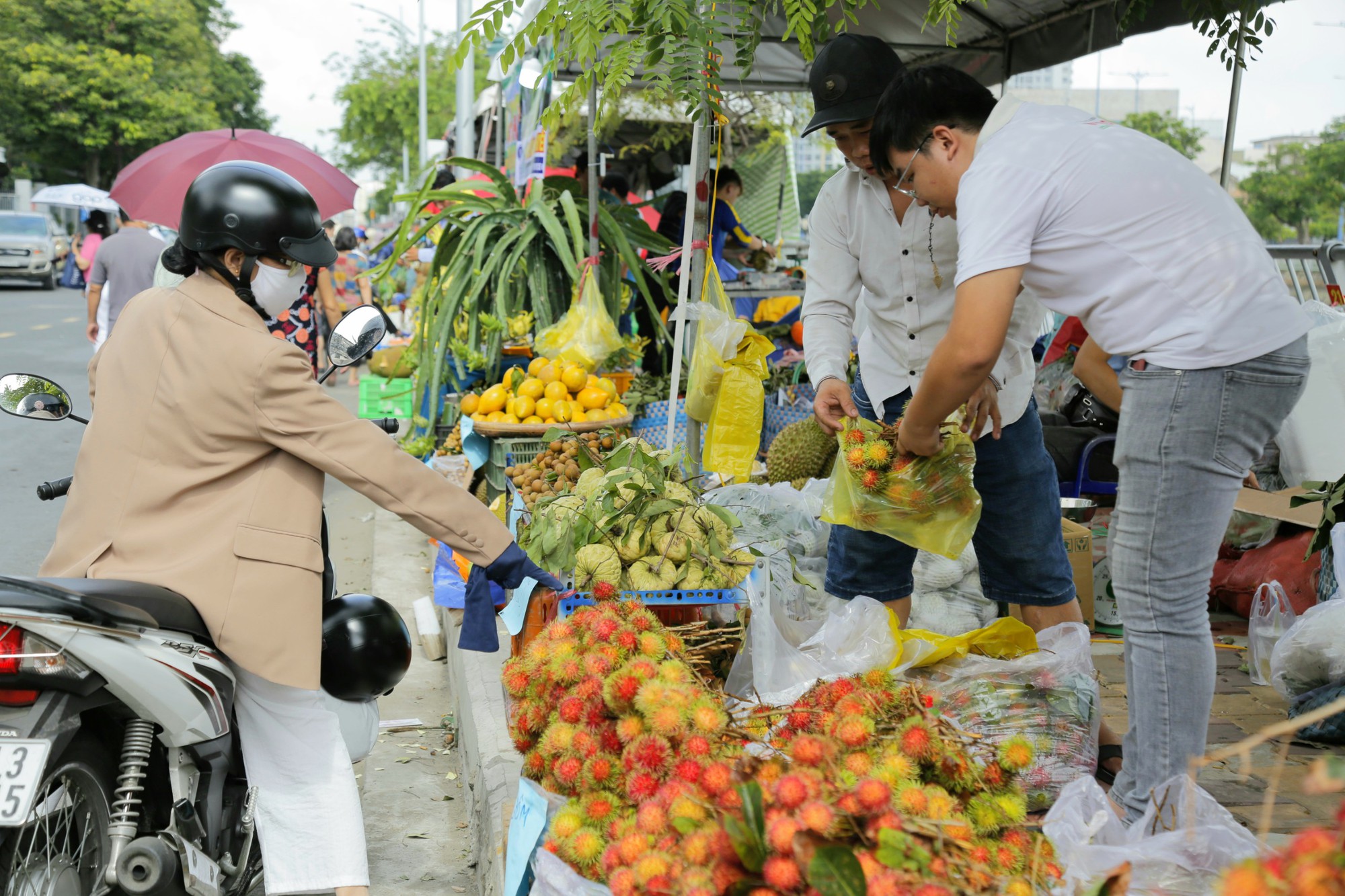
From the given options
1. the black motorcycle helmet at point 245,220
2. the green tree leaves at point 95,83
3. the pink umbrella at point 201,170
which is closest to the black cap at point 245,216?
the black motorcycle helmet at point 245,220

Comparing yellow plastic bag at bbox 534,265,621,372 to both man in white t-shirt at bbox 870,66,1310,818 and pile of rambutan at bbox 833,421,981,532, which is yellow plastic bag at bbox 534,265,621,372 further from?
man in white t-shirt at bbox 870,66,1310,818

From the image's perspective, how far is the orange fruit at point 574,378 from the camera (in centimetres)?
521

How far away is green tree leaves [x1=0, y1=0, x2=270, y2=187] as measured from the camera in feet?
132

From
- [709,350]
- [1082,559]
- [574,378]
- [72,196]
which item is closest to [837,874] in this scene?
[709,350]

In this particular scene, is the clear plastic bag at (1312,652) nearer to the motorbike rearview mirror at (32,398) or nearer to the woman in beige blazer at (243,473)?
the woman in beige blazer at (243,473)

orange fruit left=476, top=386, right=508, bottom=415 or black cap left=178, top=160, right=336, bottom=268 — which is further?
orange fruit left=476, top=386, right=508, bottom=415

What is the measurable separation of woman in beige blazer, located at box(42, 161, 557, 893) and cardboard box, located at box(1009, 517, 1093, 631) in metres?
2.66

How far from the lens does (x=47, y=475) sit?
26.2 ft

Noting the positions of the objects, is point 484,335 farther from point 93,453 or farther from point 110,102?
point 110,102

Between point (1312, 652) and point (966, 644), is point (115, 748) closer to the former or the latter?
point (966, 644)

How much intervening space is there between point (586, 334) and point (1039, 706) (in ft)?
11.3

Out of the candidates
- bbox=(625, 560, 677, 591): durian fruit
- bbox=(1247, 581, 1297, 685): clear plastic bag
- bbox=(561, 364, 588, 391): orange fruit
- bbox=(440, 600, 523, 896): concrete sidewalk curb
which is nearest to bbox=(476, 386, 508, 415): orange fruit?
bbox=(561, 364, 588, 391): orange fruit

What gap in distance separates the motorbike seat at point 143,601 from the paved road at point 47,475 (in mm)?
3347

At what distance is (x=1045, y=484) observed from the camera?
301cm
